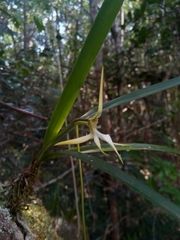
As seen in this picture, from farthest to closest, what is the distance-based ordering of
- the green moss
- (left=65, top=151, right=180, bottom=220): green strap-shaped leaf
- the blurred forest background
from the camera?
the blurred forest background
the green moss
(left=65, top=151, right=180, bottom=220): green strap-shaped leaf

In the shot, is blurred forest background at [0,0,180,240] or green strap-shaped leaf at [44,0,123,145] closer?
green strap-shaped leaf at [44,0,123,145]

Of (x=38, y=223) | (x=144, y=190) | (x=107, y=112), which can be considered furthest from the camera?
(x=107, y=112)

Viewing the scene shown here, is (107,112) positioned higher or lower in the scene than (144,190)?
higher

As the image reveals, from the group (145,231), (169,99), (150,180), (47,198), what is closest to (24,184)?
(150,180)

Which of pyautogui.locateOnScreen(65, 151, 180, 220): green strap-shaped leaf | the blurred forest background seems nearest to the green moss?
pyautogui.locateOnScreen(65, 151, 180, 220): green strap-shaped leaf

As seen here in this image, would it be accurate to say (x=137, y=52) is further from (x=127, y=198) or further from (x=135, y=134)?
(x=127, y=198)

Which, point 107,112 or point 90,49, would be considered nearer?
point 90,49

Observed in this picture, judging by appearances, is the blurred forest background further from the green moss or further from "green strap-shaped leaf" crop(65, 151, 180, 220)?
"green strap-shaped leaf" crop(65, 151, 180, 220)

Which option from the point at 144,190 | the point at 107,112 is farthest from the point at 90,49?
the point at 107,112

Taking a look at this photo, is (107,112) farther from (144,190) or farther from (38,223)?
(144,190)
